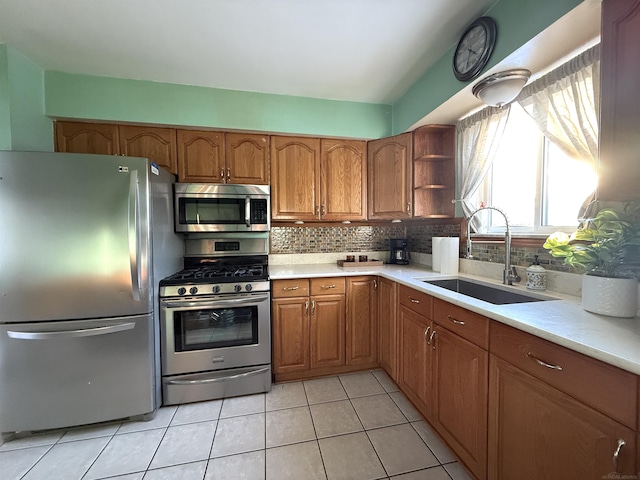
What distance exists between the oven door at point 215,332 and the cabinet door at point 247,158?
42.3 inches

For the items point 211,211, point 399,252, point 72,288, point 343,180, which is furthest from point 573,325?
point 72,288

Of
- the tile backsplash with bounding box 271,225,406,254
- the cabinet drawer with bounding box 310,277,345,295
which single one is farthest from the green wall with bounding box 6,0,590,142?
the cabinet drawer with bounding box 310,277,345,295

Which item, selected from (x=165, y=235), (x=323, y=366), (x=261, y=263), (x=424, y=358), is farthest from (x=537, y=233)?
(x=165, y=235)

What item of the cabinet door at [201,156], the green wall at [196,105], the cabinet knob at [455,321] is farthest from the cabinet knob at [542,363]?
the cabinet door at [201,156]

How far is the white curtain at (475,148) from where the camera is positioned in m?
1.83

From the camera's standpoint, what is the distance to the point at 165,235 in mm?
1977

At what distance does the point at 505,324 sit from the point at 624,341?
326mm

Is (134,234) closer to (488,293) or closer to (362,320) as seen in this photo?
(362,320)

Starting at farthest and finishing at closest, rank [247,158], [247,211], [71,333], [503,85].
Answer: [247,158] < [247,211] < [71,333] < [503,85]

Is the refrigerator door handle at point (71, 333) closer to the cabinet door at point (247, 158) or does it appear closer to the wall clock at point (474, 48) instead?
the cabinet door at point (247, 158)

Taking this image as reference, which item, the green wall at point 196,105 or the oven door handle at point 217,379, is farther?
the oven door handle at point 217,379

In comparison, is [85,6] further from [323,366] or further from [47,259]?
[323,366]

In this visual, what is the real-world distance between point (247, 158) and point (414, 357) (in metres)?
2.13

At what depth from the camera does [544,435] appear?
915mm
